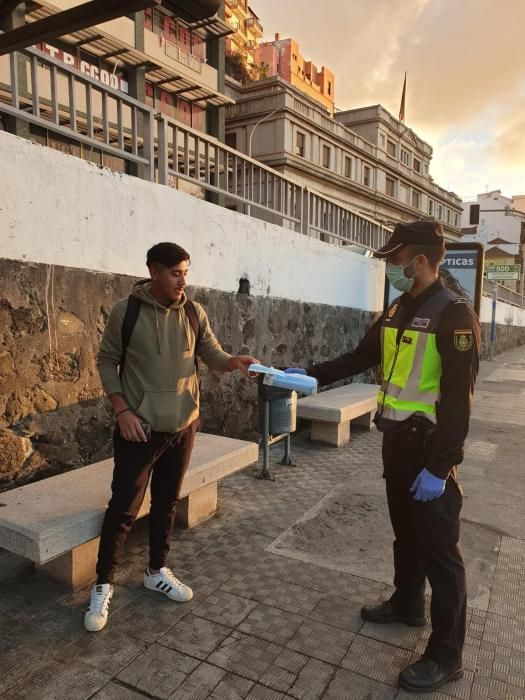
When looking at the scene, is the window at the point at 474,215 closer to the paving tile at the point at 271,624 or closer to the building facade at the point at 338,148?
the building facade at the point at 338,148

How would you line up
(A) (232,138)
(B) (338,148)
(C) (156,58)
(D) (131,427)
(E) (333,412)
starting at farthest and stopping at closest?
(B) (338,148)
(A) (232,138)
(C) (156,58)
(E) (333,412)
(D) (131,427)

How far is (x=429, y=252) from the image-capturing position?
96.4 inches

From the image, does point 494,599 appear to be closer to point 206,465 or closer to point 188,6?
point 206,465

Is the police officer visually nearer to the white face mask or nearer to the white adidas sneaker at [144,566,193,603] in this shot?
the white face mask

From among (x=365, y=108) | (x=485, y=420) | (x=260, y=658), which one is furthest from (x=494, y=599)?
(x=365, y=108)

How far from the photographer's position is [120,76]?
800 inches

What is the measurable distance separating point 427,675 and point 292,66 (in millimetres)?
48220

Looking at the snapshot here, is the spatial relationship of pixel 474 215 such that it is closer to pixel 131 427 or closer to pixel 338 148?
pixel 338 148

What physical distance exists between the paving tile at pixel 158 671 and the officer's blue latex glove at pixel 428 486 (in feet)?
4.16

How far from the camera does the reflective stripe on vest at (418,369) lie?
2.28 meters

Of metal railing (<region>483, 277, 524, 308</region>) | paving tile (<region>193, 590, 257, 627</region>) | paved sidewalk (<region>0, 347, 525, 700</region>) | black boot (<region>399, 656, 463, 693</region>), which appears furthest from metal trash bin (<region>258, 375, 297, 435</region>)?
metal railing (<region>483, 277, 524, 308</region>)

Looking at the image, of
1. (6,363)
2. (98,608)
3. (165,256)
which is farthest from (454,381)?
(6,363)

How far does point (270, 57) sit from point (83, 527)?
4724 cm

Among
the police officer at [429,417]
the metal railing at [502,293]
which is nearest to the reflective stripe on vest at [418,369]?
the police officer at [429,417]
